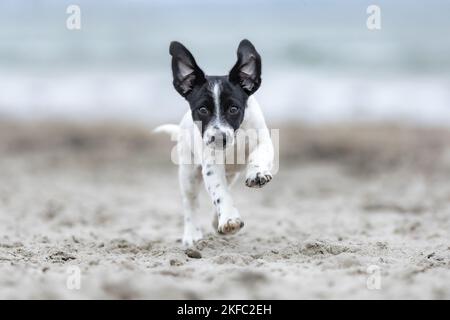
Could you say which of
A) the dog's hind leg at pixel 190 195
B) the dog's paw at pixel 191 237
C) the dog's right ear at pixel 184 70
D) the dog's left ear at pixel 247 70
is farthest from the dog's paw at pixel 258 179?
the dog's paw at pixel 191 237

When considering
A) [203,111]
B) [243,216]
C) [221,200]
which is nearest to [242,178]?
[243,216]

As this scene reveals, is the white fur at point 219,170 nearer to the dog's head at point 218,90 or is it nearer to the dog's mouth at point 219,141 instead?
the dog's head at point 218,90

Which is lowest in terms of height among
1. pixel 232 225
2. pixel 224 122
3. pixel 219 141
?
pixel 232 225

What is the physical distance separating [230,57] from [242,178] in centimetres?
1422

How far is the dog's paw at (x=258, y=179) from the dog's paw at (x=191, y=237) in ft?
4.34

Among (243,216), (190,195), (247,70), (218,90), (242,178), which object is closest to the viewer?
(218,90)

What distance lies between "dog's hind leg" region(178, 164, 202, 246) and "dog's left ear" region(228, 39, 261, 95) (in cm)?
103

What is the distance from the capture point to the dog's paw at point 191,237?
6.33 meters

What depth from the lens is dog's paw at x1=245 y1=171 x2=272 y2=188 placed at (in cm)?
512

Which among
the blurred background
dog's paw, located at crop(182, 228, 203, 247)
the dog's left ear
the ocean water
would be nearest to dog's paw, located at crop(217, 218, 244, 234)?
the blurred background

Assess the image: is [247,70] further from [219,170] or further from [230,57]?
[230,57]

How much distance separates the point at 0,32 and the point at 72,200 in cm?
2055

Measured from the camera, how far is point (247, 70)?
5512 millimetres
